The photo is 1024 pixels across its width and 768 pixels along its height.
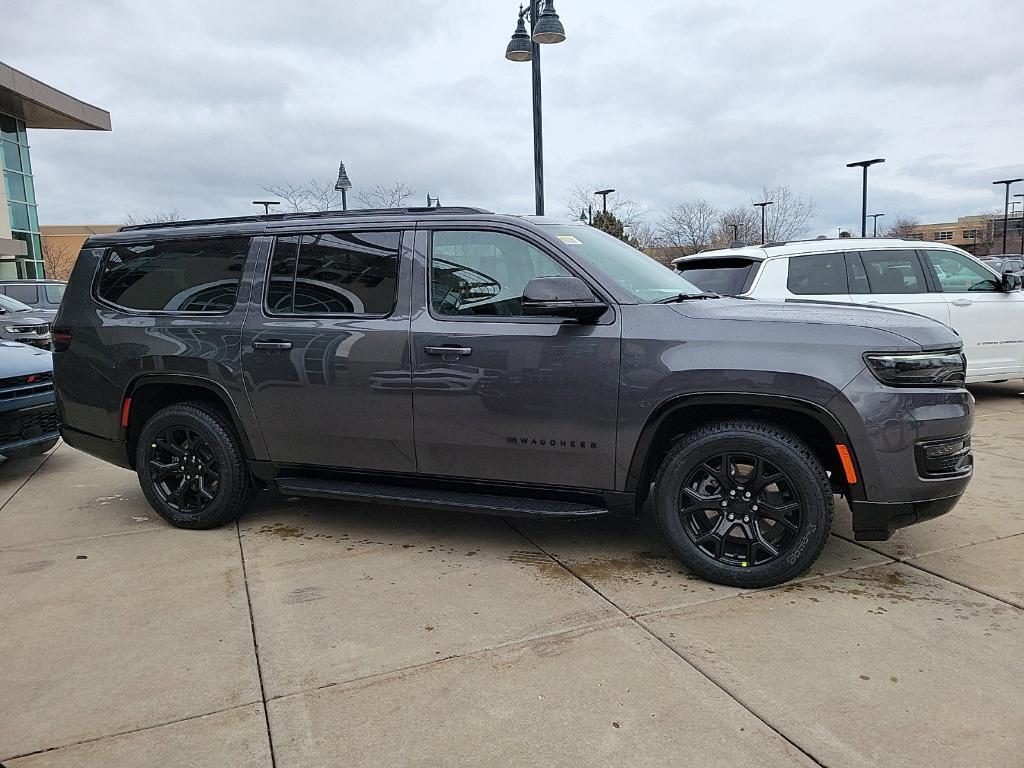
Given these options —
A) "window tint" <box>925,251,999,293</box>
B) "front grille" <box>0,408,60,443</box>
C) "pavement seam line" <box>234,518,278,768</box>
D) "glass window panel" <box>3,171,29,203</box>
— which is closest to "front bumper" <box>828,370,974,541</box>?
"pavement seam line" <box>234,518,278,768</box>

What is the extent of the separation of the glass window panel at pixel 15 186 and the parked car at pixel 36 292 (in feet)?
60.6

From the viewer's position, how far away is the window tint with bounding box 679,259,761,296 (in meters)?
7.38

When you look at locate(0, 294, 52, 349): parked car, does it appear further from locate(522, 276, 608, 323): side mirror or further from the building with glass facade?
the building with glass facade

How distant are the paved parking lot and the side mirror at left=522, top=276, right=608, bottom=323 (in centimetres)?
134

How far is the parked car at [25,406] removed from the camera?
19.1 ft

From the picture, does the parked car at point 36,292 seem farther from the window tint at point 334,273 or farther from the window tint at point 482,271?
the window tint at point 482,271

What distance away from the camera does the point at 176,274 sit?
4.69 meters

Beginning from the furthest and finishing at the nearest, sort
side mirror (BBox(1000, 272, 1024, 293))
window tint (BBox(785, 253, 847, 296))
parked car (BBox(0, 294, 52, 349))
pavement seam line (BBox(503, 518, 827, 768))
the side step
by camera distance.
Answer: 1. parked car (BBox(0, 294, 52, 349))
2. side mirror (BBox(1000, 272, 1024, 293))
3. window tint (BBox(785, 253, 847, 296))
4. the side step
5. pavement seam line (BBox(503, 518, 827, 768))

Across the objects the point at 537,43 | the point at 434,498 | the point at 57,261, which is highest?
the point at 537,43

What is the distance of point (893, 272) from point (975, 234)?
309ft

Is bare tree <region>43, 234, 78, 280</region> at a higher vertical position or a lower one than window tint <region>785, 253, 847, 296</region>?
higher

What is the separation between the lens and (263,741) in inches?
101

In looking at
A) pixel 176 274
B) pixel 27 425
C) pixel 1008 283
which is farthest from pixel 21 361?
pixel 1008 283

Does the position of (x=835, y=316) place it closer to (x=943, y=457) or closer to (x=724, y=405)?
(x=724, y=405)
